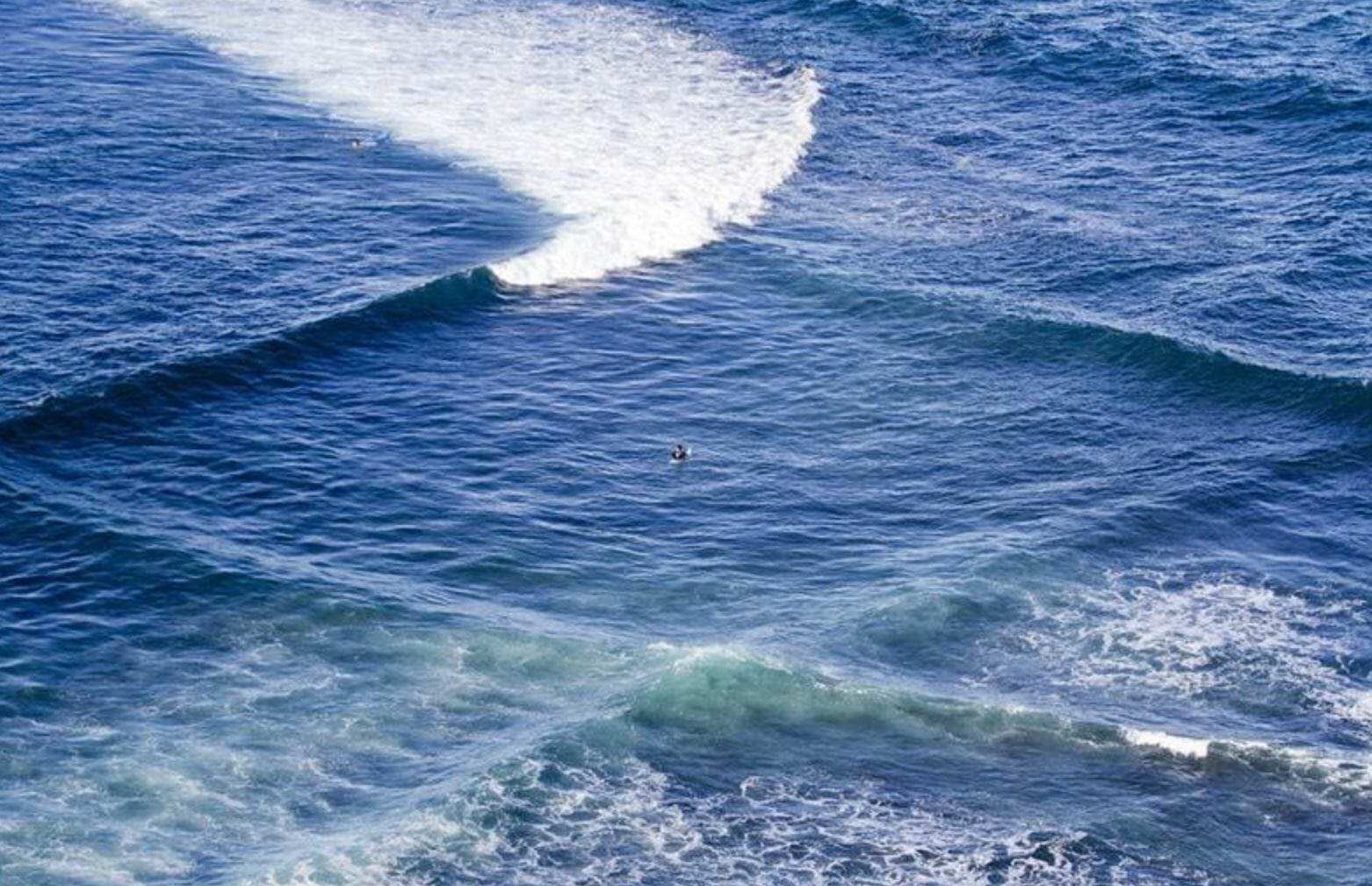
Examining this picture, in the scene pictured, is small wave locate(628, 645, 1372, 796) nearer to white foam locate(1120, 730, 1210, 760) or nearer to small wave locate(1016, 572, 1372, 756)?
white foam locate(1120, 730, 1210, 760)

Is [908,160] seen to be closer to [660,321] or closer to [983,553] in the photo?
[660,321]

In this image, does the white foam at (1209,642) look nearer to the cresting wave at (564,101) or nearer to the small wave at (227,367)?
the small wave at (227,367)

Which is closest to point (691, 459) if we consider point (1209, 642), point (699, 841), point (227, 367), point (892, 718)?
point (892, 718)

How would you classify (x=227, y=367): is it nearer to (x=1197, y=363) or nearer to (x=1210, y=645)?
(x=1197, y=363)

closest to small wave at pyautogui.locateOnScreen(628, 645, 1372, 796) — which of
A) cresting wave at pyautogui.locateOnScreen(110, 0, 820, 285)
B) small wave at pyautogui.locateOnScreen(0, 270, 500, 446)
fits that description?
small wave at pyautogui.locateOnScreen(0, 270, 500, 446)

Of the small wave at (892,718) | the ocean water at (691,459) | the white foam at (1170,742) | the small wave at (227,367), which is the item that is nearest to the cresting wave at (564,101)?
the ocean water at (691,459)

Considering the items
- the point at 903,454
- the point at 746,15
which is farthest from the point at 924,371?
the point at 746,15
